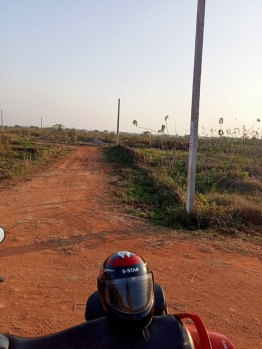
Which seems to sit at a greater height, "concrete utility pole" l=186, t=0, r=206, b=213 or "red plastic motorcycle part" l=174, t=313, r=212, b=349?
"concrete utility pole" l=186, t=0, r=206, b=213

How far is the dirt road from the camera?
10.7 ft

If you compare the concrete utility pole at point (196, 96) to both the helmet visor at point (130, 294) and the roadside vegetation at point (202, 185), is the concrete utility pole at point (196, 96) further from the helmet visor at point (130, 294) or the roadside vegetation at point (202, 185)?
the helmet visor at point (130, 294)

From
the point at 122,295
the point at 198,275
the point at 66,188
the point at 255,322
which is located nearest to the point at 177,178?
the point at 66,188

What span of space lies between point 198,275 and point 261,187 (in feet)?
21.0

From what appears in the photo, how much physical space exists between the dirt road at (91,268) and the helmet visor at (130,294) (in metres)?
1.72

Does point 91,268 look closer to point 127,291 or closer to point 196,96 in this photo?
point 127,291

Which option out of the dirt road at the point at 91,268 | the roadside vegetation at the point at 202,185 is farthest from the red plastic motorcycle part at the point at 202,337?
the roadside vegetation at the point at 202,185

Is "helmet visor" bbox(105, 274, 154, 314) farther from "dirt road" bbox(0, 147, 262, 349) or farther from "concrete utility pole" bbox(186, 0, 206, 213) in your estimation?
"concrete utility pole" bbox(186, 0, 206, 213)

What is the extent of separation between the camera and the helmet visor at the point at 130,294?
1548mm

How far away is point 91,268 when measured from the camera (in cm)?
431

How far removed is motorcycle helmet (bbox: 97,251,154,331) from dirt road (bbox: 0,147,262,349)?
5.58ft

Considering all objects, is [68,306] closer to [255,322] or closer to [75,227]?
[255,322]

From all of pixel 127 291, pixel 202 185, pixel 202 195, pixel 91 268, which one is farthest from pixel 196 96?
pixel 127 291

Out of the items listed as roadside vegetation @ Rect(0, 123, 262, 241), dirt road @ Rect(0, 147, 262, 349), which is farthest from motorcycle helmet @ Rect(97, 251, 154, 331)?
roadside vegetation @ Rect(0, 123, 262, 241)
